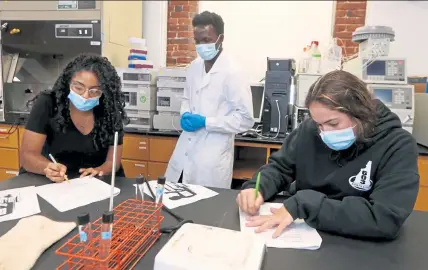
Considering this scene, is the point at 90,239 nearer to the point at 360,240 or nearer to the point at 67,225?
the point at 67,225

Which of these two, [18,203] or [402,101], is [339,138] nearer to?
[18,203]

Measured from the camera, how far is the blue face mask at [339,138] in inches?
40.0

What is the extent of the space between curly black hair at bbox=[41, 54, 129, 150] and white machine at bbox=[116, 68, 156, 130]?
0.88 metres

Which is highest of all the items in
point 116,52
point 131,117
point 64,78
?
A: point 116,52

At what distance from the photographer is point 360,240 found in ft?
2.94

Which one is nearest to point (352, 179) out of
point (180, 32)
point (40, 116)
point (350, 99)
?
point (350, 99)

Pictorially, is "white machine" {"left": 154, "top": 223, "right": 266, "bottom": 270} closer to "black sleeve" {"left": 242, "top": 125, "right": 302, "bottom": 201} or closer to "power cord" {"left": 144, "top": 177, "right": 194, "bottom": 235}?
"power cord" {"left": 144, "top": 177, "right": 194, "bottom": 235}

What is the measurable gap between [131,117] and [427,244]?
215cm

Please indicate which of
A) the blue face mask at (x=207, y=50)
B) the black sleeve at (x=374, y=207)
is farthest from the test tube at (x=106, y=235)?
the blue face mask at (x=207, y=50)

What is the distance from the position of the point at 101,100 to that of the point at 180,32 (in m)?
1.90

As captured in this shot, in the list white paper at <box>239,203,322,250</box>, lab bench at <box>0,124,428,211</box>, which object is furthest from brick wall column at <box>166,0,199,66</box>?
white paper at <box>239,203,322,250</box>

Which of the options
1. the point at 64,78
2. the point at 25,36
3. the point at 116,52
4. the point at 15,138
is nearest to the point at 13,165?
the point at 15,138

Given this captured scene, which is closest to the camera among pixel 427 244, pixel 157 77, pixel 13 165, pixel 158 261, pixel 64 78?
pixel 158 261

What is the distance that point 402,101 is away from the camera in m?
2.15
